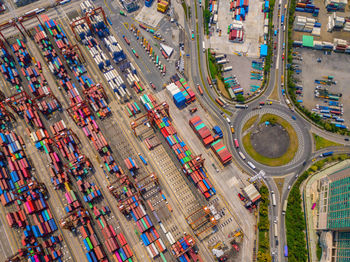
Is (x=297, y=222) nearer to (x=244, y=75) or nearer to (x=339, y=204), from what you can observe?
(x=339, y=204)

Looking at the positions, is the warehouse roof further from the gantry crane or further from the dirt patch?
the gantry crane

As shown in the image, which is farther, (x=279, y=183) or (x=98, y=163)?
(x=98, y=163)

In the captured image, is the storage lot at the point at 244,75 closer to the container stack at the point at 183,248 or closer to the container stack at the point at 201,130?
the container stack at the point at 201,130

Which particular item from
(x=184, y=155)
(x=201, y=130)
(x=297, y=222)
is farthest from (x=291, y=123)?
(x=184, y=155)

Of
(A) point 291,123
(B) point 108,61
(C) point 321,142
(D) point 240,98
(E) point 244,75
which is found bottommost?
(C) point 321,142

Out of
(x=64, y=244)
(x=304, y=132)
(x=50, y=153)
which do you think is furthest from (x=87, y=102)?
(x=304, y=132)

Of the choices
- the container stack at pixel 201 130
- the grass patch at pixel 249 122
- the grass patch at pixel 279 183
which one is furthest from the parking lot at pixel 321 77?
the container stack at pixel 201 130
